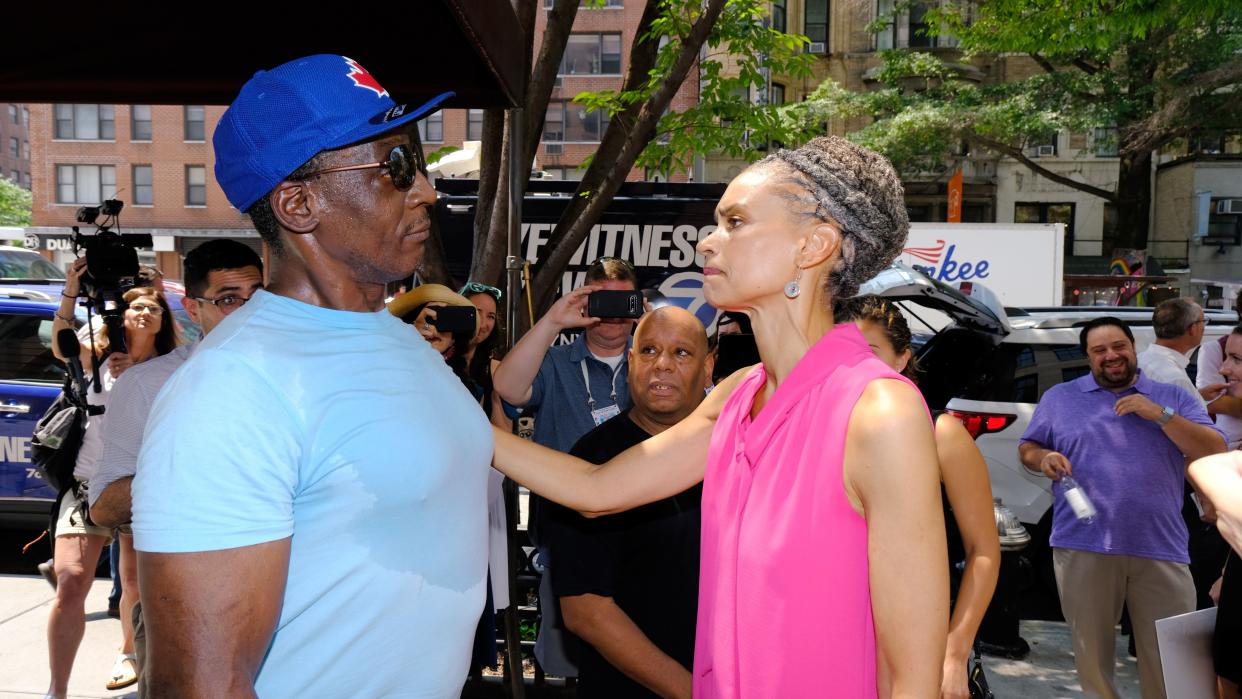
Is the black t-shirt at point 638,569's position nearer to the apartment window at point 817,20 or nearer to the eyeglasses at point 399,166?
the eyeglasses at point 399,166

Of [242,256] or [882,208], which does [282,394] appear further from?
[242,256]

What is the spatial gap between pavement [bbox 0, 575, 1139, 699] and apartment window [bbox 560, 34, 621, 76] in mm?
36836

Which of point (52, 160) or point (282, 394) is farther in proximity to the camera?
point (52, 160)

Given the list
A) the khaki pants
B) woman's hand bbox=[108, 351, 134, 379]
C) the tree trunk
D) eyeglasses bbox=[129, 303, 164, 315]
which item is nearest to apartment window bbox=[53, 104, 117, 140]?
the tree trunk

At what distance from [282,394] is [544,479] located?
3.01 feet

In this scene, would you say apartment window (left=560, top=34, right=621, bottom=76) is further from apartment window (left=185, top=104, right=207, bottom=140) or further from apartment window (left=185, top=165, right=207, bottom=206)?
apartment window (left=185, top=165, right=207, bottom=206)

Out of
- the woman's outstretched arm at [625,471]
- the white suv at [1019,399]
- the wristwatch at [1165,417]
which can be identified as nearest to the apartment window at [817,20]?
the white suv at [1019,399]

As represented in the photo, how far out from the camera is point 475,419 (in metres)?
1.74

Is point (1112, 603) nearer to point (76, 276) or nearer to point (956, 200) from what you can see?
point (76, 276)

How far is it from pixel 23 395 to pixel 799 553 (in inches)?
267

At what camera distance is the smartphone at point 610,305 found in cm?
323

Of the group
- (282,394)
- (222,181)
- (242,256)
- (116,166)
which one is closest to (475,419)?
(282,394)

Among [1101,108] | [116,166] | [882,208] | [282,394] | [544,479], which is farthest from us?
[116,166]

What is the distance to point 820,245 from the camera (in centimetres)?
185
